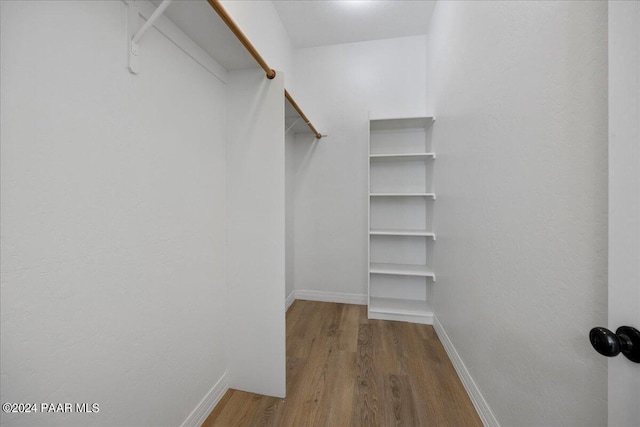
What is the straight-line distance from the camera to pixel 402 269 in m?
2.40

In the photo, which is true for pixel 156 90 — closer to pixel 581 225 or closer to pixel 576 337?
pixel 581 225

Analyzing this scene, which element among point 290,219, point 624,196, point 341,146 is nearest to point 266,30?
point 341,146

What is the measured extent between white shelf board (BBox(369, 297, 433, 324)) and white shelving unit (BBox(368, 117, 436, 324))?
1 cm

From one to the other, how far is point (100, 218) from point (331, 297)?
2.35 metres

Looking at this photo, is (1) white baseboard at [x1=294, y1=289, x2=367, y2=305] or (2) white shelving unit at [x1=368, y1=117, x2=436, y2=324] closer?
(2) white shelving unit at [x1=368, y1=117, x2=436, y2=324]

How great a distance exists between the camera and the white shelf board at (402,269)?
7.44ft

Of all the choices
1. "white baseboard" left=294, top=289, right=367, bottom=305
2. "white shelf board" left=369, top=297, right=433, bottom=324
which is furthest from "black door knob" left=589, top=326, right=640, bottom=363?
"white baseboard" left=294, top=289, right=367, bottom=305

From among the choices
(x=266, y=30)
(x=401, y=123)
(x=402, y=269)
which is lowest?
(x=402, y=269)

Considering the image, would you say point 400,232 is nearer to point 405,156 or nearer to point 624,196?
point 405,156

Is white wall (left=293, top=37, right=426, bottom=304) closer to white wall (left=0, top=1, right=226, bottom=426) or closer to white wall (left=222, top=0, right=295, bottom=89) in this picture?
white wall (left=222, top=0, right=295, bottom=89)

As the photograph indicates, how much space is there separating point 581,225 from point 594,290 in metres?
0.18

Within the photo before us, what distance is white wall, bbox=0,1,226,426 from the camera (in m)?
0.58

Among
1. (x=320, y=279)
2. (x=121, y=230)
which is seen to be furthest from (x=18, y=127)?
(x=320, y=279)

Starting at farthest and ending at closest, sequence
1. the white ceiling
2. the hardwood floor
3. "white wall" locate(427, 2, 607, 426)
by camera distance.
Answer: the white ceiling
the hardwood floor
"white wall" locate(427, 2, 607, 426)
